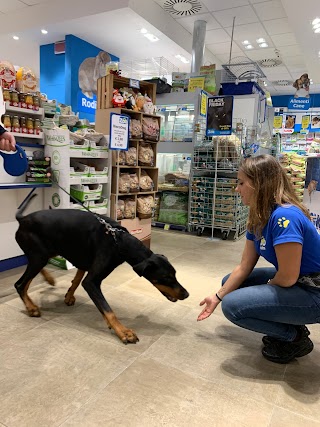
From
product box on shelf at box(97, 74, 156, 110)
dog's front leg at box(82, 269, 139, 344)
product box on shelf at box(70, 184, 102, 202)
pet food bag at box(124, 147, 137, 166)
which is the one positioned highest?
A: product box on shelf at box(97, 74, 156, 110)

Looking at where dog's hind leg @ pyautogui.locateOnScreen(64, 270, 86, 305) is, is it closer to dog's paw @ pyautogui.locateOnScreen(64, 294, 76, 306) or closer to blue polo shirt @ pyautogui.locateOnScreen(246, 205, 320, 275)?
dog's paw @ pyautogui.locateOnScreen(64, 294, 76, 306)

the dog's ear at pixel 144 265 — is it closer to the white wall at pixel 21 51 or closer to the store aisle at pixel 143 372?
the store aisle at pixel 143 372

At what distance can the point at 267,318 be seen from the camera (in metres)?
1.78

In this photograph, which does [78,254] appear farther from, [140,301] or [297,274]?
[297,274]

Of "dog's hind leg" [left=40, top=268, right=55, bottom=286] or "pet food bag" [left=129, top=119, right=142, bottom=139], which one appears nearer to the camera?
"dog's hind leg" [left=40, top=268, right=55, bottom=286]

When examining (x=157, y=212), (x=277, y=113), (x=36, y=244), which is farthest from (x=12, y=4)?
(x=277, y=113)

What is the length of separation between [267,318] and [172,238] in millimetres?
3413

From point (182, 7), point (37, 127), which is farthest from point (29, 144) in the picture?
point (182, 7)

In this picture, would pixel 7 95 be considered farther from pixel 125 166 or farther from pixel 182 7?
pixel 182 7

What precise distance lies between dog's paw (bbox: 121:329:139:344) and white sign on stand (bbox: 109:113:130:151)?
2.06 m

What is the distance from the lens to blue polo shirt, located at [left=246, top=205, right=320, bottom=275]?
1594 mm

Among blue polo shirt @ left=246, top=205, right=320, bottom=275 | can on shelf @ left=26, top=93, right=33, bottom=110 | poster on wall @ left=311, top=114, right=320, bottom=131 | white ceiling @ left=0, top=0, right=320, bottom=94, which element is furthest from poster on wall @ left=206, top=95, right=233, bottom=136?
poster on wall @ left=311, top=114, right=320, bottom=131

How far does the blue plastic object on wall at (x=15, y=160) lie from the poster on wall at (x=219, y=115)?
128 inches

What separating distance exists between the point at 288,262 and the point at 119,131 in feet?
8.19
